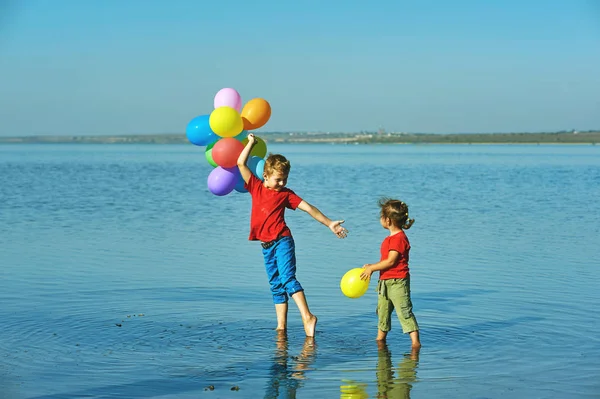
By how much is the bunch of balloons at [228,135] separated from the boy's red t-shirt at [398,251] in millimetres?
1680

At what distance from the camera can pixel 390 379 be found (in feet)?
21.4

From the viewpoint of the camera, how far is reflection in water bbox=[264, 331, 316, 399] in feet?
20.1

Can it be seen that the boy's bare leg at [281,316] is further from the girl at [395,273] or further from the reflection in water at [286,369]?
the girl at [395,273]

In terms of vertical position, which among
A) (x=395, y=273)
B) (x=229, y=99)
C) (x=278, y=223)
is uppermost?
(x=229, y=99)

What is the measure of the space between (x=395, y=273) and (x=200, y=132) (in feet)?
8.88

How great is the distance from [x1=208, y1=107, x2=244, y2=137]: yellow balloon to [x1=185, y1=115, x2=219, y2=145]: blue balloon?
0.15 meters

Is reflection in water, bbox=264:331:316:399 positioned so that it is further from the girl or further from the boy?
the girl

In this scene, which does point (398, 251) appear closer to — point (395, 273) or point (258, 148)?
point (395, 273)

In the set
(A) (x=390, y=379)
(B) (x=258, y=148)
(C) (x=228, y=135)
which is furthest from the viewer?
(B) (x=258, y=148)

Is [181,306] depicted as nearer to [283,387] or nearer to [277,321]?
[277,321]

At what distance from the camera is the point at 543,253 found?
46.0 ft

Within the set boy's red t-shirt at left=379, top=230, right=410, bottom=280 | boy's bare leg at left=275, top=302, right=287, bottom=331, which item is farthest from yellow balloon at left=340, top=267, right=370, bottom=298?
boy's bare leg at left=275, top=302, right=287, bottom=331

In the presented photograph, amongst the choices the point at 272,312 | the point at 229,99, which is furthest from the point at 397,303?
the point at 229,99

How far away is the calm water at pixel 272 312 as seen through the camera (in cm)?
645
